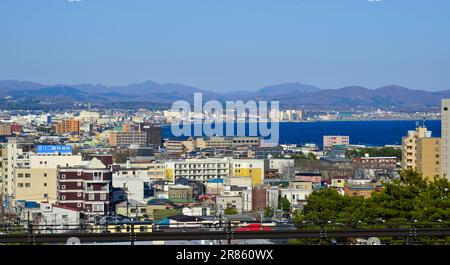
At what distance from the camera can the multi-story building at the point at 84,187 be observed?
11.9m

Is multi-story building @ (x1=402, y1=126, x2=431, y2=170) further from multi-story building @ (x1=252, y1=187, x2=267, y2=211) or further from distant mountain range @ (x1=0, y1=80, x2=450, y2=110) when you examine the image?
multi-story building @ (x1=252, y1=187, x2=267, y2=211)

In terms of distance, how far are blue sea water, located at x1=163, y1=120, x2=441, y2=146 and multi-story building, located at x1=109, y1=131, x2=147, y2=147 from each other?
0.90m

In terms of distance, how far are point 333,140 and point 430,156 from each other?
1300 centimetres

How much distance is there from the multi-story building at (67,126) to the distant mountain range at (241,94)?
11.2ft

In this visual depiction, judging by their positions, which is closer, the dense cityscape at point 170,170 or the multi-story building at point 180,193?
the dense cityscape at point 170,170

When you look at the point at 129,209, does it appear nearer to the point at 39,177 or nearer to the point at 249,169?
the point at 39,177

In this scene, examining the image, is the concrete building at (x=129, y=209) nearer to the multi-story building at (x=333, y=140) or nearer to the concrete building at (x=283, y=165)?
the concrete building at (x=283, y=165)

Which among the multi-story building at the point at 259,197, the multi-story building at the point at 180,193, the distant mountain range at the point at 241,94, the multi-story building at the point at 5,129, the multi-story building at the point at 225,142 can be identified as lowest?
the multi-story building at the point at 180,193

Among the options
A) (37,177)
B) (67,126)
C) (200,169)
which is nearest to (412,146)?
(200,169)

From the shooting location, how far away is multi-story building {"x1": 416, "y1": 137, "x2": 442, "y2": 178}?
15518 mm

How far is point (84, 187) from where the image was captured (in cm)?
1254

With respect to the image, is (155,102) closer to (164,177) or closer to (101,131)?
(164,177)

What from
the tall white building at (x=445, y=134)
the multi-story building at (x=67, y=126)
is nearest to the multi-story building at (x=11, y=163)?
the multi-story building at (x=67, y=126)

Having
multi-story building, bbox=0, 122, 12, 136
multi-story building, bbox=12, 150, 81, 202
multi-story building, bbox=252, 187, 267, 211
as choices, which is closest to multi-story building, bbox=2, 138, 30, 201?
multi-story building, bbox=12, 150, 81, 202
